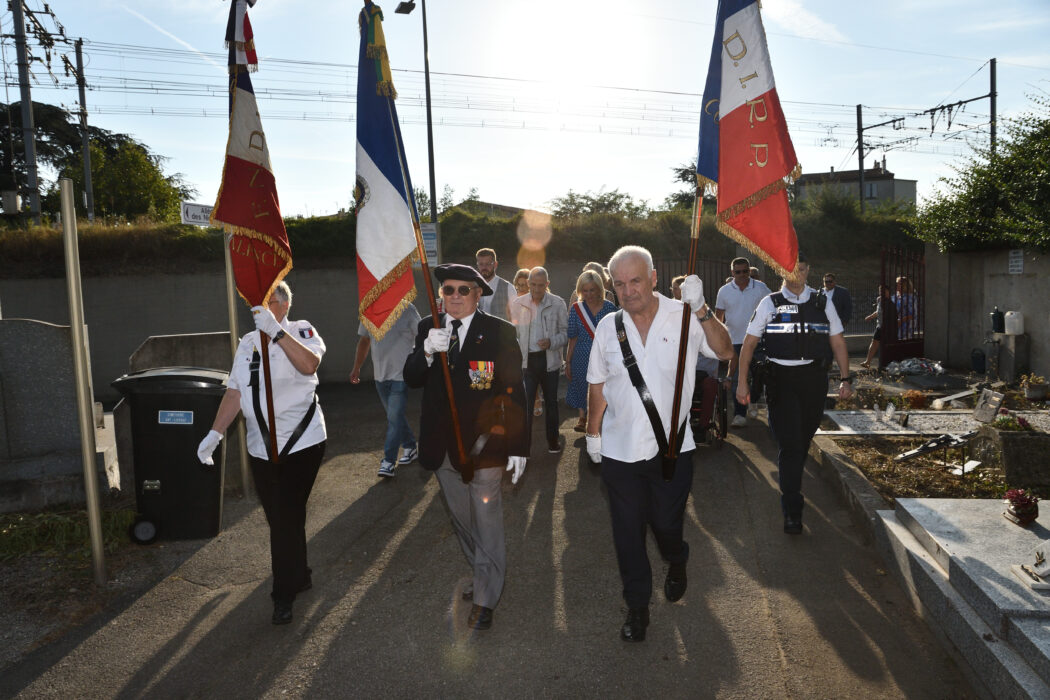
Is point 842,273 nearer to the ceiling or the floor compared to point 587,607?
nearer to the ceiling

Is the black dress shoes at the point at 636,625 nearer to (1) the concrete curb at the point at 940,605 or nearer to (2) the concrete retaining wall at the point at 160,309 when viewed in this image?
(1) the concrete curb at the point at 940,605

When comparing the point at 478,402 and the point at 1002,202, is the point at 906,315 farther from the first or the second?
the point at 478,402

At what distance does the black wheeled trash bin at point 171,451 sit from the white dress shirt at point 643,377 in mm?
2952

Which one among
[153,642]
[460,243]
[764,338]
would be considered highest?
[460,243]

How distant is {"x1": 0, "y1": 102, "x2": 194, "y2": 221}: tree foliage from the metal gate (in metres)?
30.6

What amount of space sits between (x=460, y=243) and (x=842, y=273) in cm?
1797

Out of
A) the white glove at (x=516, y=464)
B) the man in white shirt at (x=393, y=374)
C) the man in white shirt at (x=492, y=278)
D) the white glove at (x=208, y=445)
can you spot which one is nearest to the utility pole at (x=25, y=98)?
the man in white shirt at (x=492, y=278)

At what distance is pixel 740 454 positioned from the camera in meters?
7.46

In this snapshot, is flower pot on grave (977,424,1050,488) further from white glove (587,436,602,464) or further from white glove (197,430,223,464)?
white glove (197,430,223,464)

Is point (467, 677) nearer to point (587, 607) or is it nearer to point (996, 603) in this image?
point (587, 607)

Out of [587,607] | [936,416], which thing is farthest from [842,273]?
[587,607]

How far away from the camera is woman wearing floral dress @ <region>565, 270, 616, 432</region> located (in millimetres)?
7047

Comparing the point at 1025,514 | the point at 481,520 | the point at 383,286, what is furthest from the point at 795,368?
the point at 383,286

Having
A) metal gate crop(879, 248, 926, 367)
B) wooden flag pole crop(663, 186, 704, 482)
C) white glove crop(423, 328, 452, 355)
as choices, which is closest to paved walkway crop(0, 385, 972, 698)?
wooden flag pole crop(663, 186, 704, 482)
